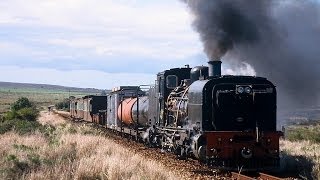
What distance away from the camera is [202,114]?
52.3 ft

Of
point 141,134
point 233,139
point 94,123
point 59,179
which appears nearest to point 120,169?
point 59,179

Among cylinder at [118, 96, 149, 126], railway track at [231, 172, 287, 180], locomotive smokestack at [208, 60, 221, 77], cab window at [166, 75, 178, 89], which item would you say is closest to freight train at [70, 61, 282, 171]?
locomotive smokestack at [208, 60, 221, 77]

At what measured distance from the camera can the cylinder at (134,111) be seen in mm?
25078

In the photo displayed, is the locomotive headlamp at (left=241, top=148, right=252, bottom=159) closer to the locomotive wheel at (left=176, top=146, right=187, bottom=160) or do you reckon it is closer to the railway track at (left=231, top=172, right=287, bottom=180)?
the railway track at (left=231, top=172, right=287, bottom=180)

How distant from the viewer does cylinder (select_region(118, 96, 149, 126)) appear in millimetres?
25078

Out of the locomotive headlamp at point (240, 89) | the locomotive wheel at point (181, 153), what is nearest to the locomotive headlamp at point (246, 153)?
the locomotive headlamp at point (240, 89)

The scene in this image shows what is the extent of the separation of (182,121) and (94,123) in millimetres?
26101

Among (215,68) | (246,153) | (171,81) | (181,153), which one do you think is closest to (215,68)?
(215,68)

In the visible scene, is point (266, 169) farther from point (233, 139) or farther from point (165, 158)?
point (165, 158)

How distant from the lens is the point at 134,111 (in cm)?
2711

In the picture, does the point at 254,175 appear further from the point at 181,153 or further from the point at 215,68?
the point at 215,68

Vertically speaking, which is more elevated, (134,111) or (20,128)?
(134,111)

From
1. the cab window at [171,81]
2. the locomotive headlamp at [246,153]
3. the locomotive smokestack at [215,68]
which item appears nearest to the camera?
the locomotive headlamp at [246,153]

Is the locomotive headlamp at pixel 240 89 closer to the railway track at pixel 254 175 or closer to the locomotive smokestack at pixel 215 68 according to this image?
the locomotive smokestack at pixel 215 68
